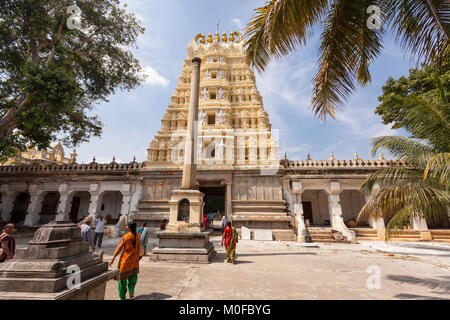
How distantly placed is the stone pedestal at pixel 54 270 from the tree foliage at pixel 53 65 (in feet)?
31.8

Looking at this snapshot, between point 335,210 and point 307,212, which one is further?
point 307,212

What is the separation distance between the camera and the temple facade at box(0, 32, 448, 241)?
14477 millimetres

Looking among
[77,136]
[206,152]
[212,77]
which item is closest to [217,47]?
[212,77]

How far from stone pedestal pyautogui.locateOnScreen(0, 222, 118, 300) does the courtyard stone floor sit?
162cm

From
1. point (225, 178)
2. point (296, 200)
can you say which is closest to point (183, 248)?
point (225, 178)

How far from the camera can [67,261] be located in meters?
2.46

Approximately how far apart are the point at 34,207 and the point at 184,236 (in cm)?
1672

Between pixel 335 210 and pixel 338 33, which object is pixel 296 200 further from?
pixel 338 33

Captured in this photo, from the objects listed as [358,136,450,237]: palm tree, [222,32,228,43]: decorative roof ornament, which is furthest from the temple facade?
[358,136,450,237]: palm tree

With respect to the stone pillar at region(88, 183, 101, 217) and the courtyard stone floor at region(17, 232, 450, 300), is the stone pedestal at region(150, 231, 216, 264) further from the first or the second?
the stone pillar at region(88, 183, 101, 217)

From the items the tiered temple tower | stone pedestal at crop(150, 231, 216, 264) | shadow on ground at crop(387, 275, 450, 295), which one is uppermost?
the tiered temple tower

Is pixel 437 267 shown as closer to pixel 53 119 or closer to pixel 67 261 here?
pixel 67 261

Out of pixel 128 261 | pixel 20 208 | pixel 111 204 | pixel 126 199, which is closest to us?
pixel 128 261

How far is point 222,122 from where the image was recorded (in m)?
17.9
